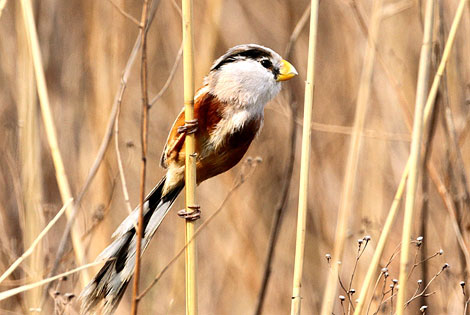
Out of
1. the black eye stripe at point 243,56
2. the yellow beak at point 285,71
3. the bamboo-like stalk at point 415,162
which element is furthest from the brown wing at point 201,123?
the bamboo-like stalk at point 415,162

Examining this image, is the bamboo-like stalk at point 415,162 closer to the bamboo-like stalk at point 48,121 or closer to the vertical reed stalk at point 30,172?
the bamboo-like stalk at point 48,121

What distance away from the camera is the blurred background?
3080mm

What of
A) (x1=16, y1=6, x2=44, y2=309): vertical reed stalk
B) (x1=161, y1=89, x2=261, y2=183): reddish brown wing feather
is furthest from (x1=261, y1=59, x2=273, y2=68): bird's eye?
(x1=16, y1=6, x2=44, y2=309): vertical reed stalk

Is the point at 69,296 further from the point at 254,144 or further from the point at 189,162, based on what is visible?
the point at 254,144

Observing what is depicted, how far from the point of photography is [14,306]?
336 cm

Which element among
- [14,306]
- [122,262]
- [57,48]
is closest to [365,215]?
[122,262]

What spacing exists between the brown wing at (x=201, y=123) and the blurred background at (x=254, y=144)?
0.78 metres

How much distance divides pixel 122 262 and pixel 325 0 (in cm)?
283

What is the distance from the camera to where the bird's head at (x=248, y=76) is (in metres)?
2.16

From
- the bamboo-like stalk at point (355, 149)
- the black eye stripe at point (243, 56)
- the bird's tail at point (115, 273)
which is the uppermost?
the black eye stripe at point (243, 56)

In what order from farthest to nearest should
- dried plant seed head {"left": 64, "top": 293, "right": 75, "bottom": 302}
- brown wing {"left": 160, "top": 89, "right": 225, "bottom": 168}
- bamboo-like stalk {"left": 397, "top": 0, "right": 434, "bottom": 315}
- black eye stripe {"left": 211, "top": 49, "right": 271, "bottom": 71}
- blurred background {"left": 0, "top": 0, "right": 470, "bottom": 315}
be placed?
1. blurred background {"left": 0, "top": 0, "right": 470, "bottom": 315}
2. black eye stripe {"left": 211, "top": 49, "right": 271, "bottom": 71}
3. brown wing {"left": 160, "top": 89, "right": 225, "bottom": 168}
4. dried plant seed head {"left": 64, "top": 293, "right": 75, "bottom": 302}
5. bamboo-like stalk {"left": 397, "top": 0, "right": 434, "bottom": 315}

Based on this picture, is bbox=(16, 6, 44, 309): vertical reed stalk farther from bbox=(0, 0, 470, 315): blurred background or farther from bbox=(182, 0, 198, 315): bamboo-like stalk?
bbox=(182, 0, 198, 315): bamboo-like stalk

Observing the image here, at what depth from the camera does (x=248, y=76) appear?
7.15 feet

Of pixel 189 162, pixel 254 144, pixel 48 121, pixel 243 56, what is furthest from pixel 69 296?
pixel 254 144
